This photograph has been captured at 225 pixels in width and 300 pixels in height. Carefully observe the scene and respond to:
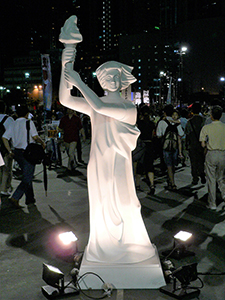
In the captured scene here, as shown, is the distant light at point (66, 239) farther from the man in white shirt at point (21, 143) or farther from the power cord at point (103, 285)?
the man in white shirt at point (21, 143)

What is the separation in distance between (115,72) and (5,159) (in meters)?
5.01

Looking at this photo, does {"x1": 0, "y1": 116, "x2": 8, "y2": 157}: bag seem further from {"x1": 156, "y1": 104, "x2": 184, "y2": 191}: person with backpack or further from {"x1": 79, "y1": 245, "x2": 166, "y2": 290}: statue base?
{"x1": 79, "y1": 245, "x2": 166, "y2": 290}: statue base

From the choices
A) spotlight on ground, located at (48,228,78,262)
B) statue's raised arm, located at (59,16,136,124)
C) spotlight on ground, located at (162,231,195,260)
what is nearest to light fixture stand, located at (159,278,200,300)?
spotlight on ground, located at (162,231,195,260)

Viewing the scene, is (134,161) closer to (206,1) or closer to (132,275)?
(132,275)

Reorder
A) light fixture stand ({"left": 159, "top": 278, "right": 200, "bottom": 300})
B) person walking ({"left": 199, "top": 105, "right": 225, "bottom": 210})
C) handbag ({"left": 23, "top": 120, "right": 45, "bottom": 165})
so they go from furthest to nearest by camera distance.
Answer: handbag ({"left": 23, "top": 120, "right": 45, "bottom": 165}) → person walking ({"left": 199, "top": 105, "right": 225, "bottom": 210}) → light fixture stand ({"left": 159, "top": 278, "right": 200, "bottom": 300})

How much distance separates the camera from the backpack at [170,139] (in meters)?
8.56

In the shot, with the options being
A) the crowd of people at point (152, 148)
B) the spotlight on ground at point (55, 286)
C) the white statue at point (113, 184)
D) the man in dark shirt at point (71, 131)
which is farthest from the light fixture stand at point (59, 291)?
the man in dark shirt at point (71, 131)

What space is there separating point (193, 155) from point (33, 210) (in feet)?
14.5

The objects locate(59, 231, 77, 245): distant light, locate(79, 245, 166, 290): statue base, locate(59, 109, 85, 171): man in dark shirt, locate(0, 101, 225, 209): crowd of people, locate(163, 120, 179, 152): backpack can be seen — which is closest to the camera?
locate(79, 245, 166, 290): statue base

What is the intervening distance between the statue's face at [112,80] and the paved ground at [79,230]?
2248mm

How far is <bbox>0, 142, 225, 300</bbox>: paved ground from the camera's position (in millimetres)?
3979

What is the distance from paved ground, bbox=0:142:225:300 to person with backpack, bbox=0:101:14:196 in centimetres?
44

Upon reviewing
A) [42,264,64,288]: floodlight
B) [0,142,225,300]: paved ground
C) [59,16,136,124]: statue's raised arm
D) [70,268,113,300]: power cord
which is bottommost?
[0,142,225,300]: paved ground

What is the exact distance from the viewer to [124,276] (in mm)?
3863
